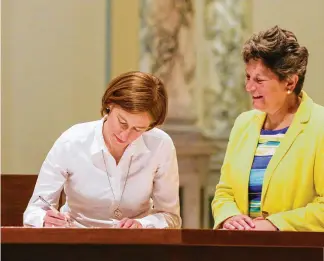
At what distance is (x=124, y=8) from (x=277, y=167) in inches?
91.9

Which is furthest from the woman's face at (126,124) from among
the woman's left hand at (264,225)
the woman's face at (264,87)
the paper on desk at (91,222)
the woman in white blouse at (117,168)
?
the woman's left hand at (264,225)

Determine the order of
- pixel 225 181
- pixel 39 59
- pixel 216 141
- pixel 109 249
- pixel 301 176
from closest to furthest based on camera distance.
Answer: pixel 109 249
pixel 301 176
pixel 225 181
pixel 39 59
pixel 216 141

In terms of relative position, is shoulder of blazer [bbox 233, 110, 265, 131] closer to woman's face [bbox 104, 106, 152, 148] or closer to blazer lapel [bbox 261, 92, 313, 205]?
blazer lapel [bbox 261, 92, 313, 205]

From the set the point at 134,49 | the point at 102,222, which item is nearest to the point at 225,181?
the point at 102,222

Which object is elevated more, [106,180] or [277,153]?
[277,153]

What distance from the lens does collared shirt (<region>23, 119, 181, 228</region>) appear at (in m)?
2.88

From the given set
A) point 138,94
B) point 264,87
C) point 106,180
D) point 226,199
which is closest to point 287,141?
point 264,87

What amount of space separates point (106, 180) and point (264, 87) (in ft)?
2.22

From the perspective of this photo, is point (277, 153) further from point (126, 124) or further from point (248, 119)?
point (126, 124)

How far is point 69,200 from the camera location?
116 inches

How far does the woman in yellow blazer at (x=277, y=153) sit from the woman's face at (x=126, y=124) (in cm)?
38

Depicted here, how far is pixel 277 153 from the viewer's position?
9.29 feet

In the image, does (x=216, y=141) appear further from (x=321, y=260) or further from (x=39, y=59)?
(x=321, y=260)

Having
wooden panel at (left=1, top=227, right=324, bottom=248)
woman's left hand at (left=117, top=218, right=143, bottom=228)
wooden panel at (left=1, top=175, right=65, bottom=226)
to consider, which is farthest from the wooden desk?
wooden panel at (left=1, top=175, right=65, bottom=226)
